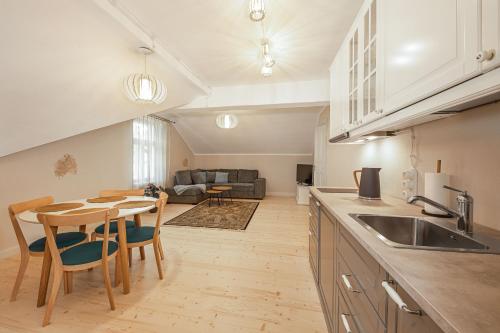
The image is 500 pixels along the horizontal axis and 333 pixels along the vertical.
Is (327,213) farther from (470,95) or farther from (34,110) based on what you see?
(34,110)

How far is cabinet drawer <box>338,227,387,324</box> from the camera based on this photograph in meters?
0.75

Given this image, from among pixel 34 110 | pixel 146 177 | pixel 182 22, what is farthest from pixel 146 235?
pixel 146 177

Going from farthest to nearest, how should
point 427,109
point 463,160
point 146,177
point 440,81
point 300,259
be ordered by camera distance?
point 146,177 < point 300,259 < point 463,160 < point 427,109 < point 440,81

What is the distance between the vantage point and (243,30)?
202cm

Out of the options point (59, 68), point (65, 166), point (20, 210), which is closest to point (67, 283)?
point (20, 210)

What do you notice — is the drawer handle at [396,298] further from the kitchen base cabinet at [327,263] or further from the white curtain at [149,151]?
the white curtain at [149,151]

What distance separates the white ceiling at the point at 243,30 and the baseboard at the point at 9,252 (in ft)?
10.4

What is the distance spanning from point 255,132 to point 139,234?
456cm

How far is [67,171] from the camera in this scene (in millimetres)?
3229

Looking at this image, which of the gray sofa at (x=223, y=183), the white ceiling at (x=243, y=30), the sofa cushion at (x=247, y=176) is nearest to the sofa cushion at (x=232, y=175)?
the gray sofa at (x=223, y=183)

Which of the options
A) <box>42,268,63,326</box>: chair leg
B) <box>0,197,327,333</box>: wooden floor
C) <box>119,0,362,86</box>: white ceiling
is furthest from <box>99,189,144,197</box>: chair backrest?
<box>119,0,362,86</box>: white ceiling

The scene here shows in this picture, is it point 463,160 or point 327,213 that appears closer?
point 463,160

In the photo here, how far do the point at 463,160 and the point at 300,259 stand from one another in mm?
1901

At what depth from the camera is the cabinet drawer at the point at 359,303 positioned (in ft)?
2.59
